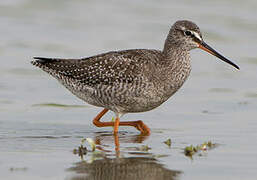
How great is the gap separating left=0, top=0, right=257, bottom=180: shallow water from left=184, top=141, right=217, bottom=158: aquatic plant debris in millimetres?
92

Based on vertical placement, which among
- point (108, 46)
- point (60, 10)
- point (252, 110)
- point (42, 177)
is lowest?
point (42, 177)

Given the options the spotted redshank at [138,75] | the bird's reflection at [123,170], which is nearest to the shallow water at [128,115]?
the bird's reflection at [123,170]

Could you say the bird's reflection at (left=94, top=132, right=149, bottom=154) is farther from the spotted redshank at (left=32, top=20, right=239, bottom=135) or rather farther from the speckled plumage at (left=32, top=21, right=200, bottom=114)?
the speckled plumage at (left=32, top=21, right=200, bottom=114)

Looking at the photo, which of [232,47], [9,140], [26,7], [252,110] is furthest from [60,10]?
[9,140]

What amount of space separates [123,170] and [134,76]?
277 cm

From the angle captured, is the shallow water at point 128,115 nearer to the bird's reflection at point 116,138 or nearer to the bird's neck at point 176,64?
the bird's reflection at point 116,138

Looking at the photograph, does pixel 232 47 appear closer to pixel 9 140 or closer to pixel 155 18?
pixel 155 18

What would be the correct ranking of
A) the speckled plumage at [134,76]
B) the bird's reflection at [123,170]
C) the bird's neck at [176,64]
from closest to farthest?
the bird's reflection at [123,170], the speckled plumage at [134,76], the bird's neck at [176,64]

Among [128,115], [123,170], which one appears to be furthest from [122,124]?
[123,170]

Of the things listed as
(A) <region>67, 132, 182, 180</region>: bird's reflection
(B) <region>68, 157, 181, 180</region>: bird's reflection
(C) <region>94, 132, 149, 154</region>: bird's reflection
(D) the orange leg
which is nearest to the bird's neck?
(D) the orange leg

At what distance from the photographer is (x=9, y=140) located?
432 inches

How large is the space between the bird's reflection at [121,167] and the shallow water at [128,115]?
0.05 ft

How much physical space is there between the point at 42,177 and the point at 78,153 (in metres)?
1.26

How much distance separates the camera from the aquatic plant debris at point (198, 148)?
10.0 m
